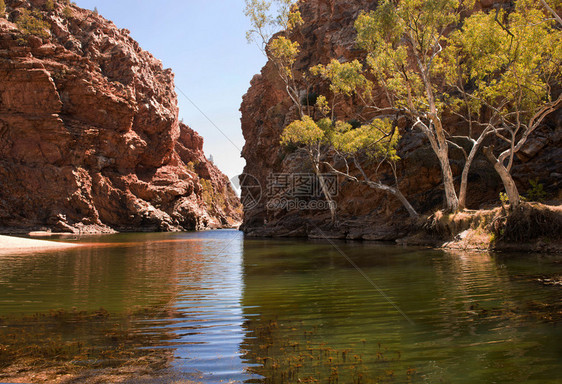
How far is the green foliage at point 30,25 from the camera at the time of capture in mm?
57922

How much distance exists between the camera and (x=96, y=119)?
205 ft

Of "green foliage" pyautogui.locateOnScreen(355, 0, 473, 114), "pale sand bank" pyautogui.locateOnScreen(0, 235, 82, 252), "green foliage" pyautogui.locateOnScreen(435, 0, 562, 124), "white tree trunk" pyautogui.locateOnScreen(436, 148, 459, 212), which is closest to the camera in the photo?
"green foliage" pyautogui.locateOnScreen(435, 0, 562, 124)

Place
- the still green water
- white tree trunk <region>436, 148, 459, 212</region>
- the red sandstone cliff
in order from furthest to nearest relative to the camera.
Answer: the red sandstone cliff < white tree trunk <region>436, 148, 459, 212</region> < the still green water

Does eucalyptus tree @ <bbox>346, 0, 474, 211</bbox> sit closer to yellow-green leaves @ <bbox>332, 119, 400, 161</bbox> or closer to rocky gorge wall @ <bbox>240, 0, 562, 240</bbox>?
yellow-green leaves @ <bbox>332, 119, 400, 161</bbox>

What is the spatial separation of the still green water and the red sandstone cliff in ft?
177

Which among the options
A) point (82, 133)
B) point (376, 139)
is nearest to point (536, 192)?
point (376, 139)

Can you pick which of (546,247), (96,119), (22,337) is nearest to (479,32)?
(546,247)

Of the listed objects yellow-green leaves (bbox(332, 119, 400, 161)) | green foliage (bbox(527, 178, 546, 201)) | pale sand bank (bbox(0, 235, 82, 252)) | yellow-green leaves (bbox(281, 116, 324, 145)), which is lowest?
pale sand bank (bbox(0, 235, 82, 252))

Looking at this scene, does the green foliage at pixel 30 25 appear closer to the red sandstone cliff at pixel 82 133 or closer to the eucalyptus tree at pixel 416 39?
the red sandstone cliff at pixel 82 133

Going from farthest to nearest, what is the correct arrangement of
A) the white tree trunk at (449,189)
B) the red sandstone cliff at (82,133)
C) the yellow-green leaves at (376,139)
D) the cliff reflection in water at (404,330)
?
the red sandstone cliff at (82,133), the yellow-green leaves at (376,139), the white tree trunk at (449,189), the cliff reflection in water at (404,330)

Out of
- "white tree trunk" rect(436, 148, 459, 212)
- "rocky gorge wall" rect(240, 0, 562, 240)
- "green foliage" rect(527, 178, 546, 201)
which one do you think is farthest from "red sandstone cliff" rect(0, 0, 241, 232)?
"green foliage" rect(527, 178, 546, 201)

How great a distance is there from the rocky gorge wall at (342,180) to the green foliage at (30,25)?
35.9 metres

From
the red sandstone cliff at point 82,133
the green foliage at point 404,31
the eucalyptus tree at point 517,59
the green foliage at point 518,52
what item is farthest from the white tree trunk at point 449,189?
the red sandstone cliff at point 82,133

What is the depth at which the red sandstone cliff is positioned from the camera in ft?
182
